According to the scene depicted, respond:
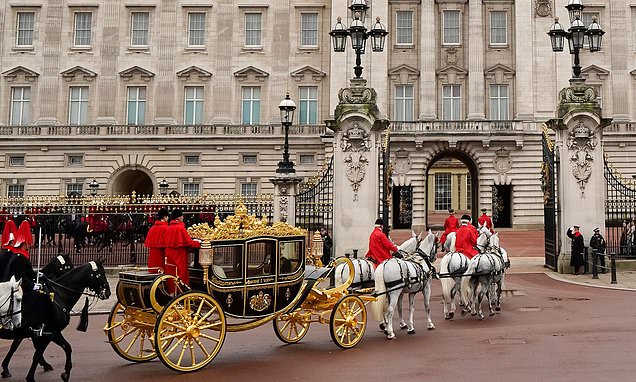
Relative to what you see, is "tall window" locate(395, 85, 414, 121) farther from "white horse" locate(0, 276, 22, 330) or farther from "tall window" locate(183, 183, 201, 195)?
"white horse" locate(0, 276, 22, 330)

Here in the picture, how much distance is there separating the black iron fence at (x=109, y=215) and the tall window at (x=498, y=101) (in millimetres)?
25121

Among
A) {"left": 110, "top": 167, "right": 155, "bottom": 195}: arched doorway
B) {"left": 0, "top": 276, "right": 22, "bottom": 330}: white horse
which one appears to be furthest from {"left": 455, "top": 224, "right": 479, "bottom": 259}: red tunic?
{"left": 110, "top": 167, "right": 155, "bottom": 195}: arched doorway

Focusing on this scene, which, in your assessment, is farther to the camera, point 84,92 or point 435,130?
point 84,92

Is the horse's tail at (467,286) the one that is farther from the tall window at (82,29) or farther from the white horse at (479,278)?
the tall window at (82,29)

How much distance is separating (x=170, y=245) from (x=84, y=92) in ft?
122

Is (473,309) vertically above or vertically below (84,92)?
below

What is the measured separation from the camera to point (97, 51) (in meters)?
41.2

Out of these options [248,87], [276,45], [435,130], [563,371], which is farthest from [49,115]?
[563,371]

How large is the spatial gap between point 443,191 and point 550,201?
45404 millimetres

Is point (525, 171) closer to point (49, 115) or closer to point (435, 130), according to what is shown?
point (435, 130)

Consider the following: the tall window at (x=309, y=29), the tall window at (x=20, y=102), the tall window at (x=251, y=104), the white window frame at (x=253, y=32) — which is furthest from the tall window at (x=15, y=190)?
the tall window at (x=309, y=29)

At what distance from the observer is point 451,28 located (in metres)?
40.7

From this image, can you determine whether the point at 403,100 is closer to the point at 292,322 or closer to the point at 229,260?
the point at 292,322

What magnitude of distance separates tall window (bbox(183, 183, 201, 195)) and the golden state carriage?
31.8 m
